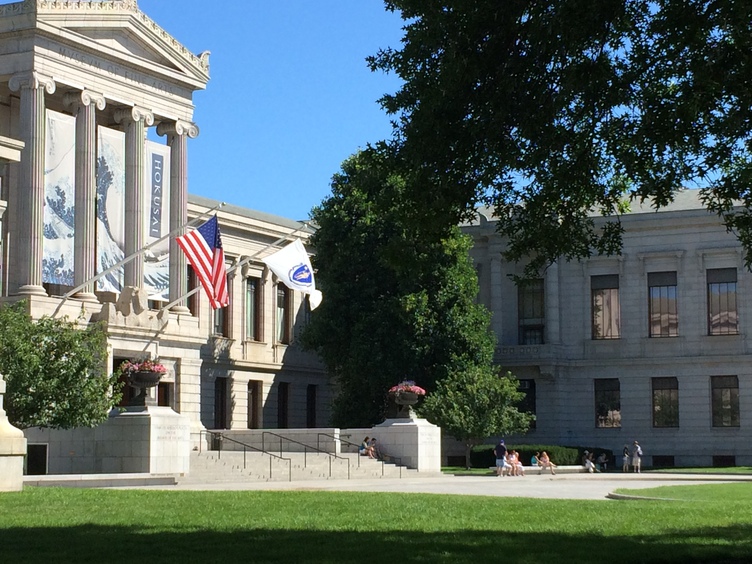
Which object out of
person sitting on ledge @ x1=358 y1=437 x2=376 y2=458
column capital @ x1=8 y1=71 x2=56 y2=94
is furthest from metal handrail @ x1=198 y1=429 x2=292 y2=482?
column capital @ x1=8 y1=71 x2=56 y2=94

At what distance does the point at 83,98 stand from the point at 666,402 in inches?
1274

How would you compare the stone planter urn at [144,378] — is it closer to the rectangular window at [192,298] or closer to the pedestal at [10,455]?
the pedestal at [10,455]

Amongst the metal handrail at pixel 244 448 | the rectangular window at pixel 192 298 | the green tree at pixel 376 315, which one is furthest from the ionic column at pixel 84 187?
the green tree at pixel 376 315

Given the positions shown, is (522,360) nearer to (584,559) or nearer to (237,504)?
(237,504)

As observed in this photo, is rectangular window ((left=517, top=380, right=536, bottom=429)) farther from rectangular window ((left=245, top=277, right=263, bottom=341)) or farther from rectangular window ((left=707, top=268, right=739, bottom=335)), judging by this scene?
rectangular window ((left=245, top=277, right=263, bottom=341))

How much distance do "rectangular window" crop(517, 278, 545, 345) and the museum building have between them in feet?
59.0

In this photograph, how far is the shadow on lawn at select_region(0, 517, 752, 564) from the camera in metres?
13.3

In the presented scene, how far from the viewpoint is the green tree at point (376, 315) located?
57969mm

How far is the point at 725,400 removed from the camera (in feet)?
215

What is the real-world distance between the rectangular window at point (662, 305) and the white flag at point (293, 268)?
2477cm

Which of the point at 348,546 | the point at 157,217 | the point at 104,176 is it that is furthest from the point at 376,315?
the point at 348,546

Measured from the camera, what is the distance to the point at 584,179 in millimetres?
16078

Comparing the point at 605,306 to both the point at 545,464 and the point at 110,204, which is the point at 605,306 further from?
the point at 110,204

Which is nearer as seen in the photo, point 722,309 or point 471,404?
point 471,404
